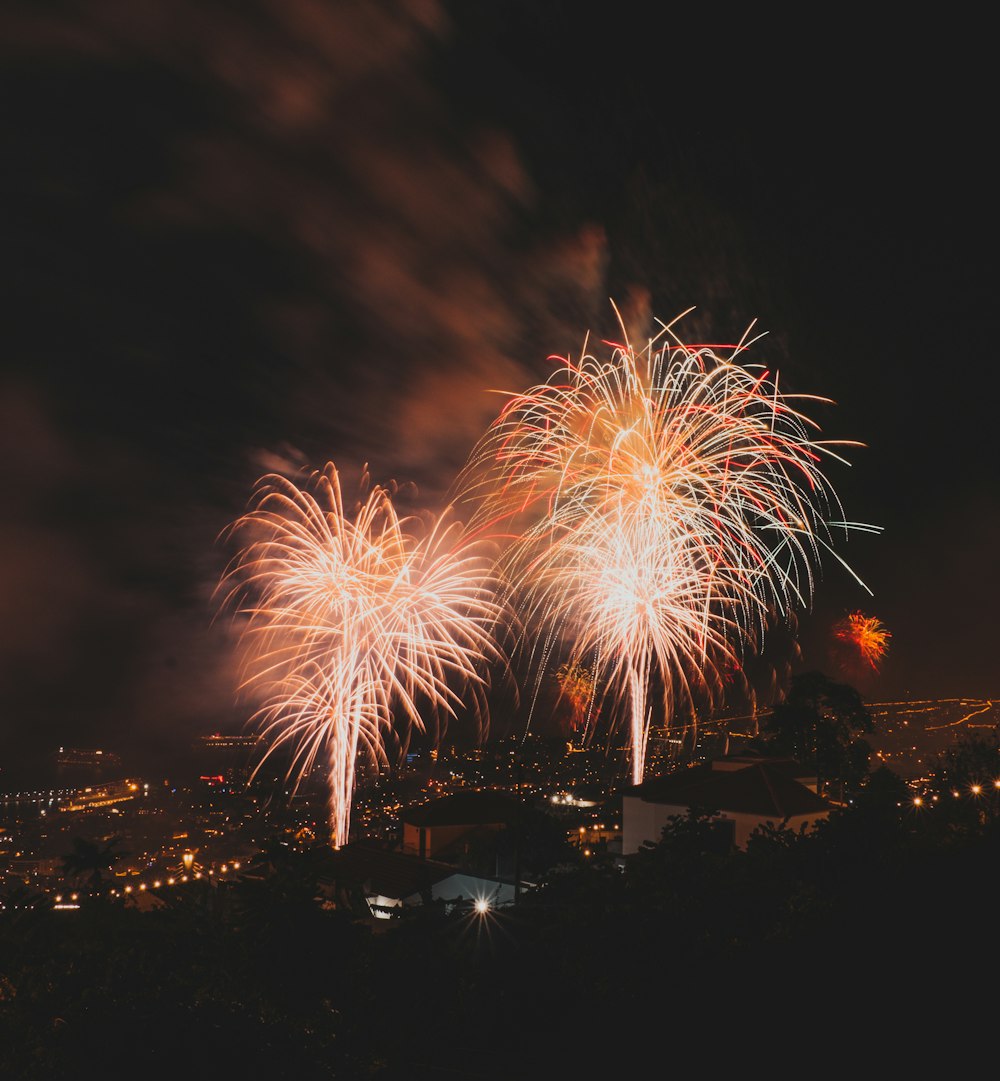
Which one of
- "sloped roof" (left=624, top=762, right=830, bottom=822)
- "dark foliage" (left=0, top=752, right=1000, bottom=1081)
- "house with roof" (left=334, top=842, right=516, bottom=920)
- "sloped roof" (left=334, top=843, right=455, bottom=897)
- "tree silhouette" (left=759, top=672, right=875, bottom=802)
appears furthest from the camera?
"tree silhouette" (left=759, top=672, right=875, bottom=802)

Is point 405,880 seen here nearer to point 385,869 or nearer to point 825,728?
point 385,869

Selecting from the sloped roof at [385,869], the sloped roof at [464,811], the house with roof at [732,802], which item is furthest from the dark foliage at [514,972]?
the sloped roof at [464,811]

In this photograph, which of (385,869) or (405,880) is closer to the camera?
(405,880)

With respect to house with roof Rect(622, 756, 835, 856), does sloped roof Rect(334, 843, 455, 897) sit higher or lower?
lower

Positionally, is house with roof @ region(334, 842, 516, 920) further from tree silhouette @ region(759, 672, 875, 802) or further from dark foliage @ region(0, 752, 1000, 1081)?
tree silhouette @ region(759, 672, 875, 802)

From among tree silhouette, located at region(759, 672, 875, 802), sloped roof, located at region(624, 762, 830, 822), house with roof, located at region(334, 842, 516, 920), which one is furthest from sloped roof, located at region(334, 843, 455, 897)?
tree silhouette, located at region(759, 672, 875, 802)

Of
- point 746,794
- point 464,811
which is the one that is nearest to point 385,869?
point 464,811

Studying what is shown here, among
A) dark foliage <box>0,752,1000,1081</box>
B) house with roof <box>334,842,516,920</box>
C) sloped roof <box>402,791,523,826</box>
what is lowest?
house with roof <box>334,842,516,920</box>
